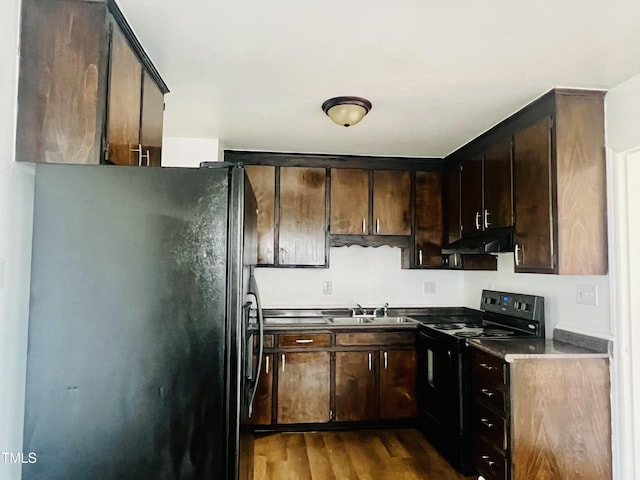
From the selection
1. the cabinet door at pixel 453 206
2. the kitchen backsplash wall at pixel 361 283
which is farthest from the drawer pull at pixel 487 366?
the kitchen backsplash wall at pixel 361 283

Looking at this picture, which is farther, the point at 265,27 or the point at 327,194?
the point at 327,194

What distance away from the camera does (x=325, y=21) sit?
69.0 inches

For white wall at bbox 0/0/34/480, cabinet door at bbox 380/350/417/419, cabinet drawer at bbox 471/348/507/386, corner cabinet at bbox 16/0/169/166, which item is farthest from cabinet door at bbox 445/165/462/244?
white wall at bbox 0/0/34/480

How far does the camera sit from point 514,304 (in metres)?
3.28

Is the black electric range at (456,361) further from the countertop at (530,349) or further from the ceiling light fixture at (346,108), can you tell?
the ceiling light fixture at (346,108)

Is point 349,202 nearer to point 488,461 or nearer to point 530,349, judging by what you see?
point 530,349

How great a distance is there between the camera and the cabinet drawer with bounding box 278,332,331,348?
3.61 m

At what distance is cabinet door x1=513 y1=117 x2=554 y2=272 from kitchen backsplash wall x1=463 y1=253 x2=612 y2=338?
0.33 metres

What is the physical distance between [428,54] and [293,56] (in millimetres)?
Result: 616

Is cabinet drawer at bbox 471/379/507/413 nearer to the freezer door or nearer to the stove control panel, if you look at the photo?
the stove control panel

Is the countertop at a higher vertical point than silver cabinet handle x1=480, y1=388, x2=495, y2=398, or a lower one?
higher

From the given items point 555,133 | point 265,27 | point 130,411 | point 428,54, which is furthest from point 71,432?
point 555,133

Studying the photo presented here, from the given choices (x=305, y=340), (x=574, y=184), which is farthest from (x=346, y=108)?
(x=305, y=340)

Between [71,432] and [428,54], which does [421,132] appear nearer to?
[428,54]
